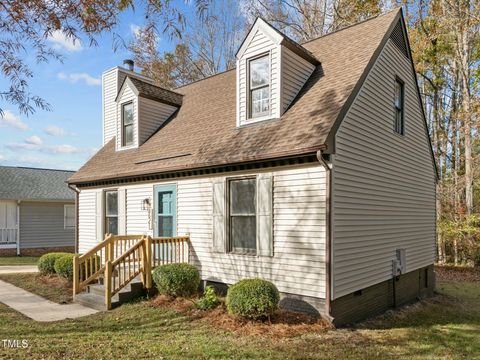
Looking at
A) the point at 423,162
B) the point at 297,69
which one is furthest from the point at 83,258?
the point at 423,162

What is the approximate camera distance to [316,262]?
701 centimetres

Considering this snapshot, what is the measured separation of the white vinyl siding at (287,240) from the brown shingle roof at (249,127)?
56 centimetres

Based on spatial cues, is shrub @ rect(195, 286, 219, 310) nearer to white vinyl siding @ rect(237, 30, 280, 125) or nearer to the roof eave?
the roof eave

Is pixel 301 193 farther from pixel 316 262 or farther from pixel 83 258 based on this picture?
pixel 83 258

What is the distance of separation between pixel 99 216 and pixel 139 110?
3.73 meters

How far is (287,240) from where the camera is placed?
749cm

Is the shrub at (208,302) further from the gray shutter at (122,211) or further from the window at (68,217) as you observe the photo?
the window at (68,217)

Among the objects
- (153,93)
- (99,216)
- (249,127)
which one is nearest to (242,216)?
(249,127)

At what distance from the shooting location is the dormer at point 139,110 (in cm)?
1224

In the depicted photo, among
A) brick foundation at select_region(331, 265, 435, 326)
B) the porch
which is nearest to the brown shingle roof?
the porch

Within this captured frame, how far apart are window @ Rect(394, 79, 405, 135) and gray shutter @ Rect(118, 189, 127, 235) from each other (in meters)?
Result: 8.08

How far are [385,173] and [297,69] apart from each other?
3.29 m

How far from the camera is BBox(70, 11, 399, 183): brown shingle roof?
7.57 m

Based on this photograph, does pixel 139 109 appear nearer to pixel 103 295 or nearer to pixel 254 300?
pixel 103 295
